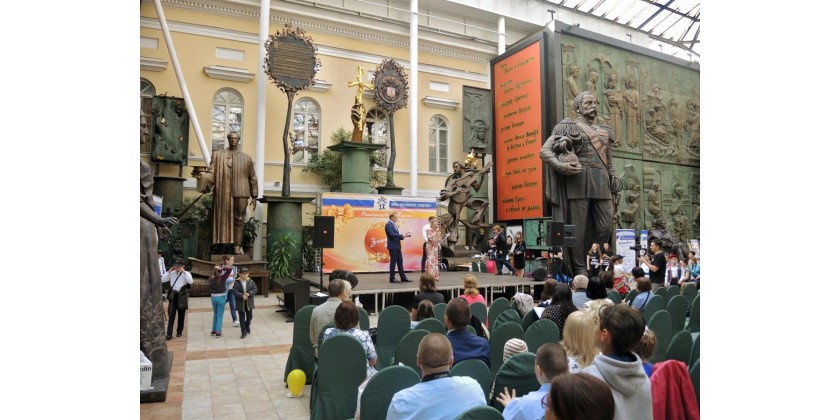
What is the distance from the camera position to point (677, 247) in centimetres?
1895

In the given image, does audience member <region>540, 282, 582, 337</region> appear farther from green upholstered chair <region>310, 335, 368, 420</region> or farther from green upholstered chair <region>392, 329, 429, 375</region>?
green upholstered chair <region>310, 335, 368, 420</region>

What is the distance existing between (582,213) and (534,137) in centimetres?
613

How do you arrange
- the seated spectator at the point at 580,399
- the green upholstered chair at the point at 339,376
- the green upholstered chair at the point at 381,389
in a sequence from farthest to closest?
the green upholstered chair at the point at 339,376
the green upholstered chair at the point at 381,389
the seated spectator at the point at 580,399

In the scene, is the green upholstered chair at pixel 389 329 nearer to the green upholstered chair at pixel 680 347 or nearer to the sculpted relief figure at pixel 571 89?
the green upholstered chair at pixel 680 347

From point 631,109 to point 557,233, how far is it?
12.9 m

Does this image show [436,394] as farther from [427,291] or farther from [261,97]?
[261,97]

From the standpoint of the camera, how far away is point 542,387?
8.00 ft

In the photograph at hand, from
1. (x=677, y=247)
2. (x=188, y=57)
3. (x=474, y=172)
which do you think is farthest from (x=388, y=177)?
(x=677, y=247)

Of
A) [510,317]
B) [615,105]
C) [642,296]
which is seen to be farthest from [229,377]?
[615,105]

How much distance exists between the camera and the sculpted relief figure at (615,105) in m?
19.1

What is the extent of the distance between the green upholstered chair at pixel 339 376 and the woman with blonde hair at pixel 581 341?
155 centimetres

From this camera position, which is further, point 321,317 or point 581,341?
point 321,317

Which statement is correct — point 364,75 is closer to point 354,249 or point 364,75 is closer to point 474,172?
point 474,172

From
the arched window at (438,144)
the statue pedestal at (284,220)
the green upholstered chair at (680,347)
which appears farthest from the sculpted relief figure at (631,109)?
the green upholstered chair at (680,347)
